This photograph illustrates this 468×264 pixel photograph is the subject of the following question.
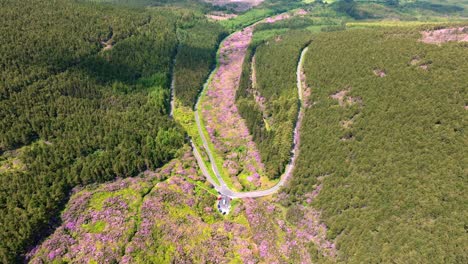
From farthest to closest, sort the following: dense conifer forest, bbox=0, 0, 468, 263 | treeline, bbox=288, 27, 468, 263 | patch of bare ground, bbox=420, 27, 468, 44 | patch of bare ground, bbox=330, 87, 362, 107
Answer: patch of bare ground, bbox=420, 27, 468, 44, patch of bare ground, bbox=330, 87, 362, 107, dense conifer forest, bbox=0, 0, 468, 263, treeline, bbox=288, 27, 468, 263

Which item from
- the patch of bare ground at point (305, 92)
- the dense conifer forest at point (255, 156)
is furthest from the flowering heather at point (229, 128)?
the patch of bare ground at point (305, 92)

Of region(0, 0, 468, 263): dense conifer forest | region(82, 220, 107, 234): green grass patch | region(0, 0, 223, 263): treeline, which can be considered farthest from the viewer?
region(0, 0, 223, 263): treeline

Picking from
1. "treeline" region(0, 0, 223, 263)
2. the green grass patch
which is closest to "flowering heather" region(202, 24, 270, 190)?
"treeline" region(0, 0, 223, 263)

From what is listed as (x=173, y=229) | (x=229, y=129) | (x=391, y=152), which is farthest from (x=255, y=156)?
(x=391, y=152)

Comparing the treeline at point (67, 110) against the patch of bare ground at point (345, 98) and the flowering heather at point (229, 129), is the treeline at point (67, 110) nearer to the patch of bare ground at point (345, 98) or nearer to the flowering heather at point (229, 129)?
the flowering heather at point (229, 129)

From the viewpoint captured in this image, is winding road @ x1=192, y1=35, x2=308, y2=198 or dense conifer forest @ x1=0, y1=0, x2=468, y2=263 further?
winding road @ x1=192, y1=35, x2=308, y2=198

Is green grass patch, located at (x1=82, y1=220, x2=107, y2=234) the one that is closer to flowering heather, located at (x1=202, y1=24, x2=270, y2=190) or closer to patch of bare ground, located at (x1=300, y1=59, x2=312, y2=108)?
flowering heather, located at (x1=202, y1=24, x2=270, y2=190)
